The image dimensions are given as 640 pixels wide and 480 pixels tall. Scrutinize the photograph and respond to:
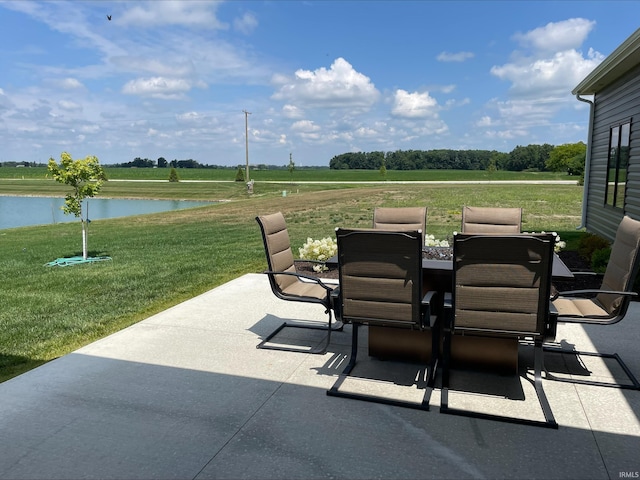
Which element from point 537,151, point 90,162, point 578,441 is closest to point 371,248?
point 578,441

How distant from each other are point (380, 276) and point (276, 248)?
1322 millimetres

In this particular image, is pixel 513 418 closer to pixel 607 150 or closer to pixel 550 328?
pixel 550 328

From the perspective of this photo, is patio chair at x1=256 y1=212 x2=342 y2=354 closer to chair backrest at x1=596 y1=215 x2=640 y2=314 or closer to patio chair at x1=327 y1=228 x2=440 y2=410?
patio chair at x1=327 y1=228 x2=440 y2=410

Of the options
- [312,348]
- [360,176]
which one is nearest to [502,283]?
[312,348]

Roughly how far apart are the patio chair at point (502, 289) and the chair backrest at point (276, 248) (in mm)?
1671

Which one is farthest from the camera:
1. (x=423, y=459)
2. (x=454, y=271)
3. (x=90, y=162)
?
(x=90, y=162)

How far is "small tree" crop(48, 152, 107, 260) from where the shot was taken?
8.24 metres

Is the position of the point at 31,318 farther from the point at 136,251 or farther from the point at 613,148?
the point at 613,148

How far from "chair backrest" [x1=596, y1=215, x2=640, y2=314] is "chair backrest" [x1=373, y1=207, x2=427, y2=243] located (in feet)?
6.80

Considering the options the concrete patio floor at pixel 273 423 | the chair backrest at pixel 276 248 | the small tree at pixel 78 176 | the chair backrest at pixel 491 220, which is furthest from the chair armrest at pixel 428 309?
the small tree at pixel 78 176

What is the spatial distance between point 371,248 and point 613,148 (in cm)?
856

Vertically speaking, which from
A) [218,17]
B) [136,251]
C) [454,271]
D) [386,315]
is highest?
[218,17]

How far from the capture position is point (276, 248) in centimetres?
402

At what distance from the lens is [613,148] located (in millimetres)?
9055
